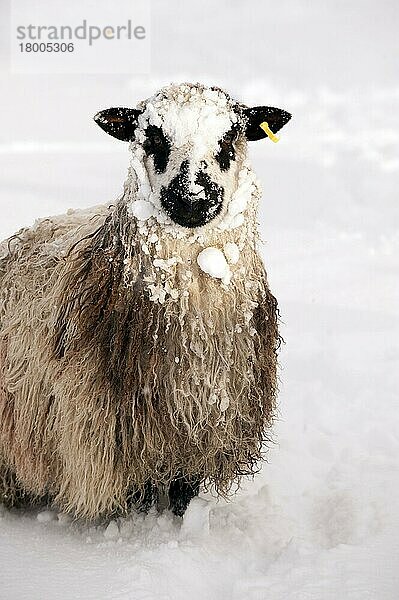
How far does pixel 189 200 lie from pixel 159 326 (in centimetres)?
52

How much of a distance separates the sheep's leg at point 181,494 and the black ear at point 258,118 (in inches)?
61.1

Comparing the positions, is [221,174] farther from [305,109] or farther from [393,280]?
[305,109]

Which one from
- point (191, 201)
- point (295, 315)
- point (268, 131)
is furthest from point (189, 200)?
point (295, 315)

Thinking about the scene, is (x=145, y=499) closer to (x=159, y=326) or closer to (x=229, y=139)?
(x=159, y=326)

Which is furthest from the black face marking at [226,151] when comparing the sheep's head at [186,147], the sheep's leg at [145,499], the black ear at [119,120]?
the sheep's leg at [145,499]

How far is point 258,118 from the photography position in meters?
3.22

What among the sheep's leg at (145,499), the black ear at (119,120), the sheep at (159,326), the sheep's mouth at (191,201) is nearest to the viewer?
the sheep's mouth at (191,201)

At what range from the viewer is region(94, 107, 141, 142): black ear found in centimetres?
312

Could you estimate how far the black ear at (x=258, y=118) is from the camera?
127 inches

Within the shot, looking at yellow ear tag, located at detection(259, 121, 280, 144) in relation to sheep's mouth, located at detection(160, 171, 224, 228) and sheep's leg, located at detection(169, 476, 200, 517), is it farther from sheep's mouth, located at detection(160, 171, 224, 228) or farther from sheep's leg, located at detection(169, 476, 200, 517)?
sheep's leg, located at detection(169, 476, 200, 517)

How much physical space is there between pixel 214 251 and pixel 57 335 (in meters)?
0.74

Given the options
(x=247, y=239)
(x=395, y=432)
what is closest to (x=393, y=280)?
(x=395, y=432)

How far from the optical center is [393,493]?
3.56 m

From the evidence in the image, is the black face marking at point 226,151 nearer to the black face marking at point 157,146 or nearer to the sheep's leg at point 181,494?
the black face marking at point 157,146
